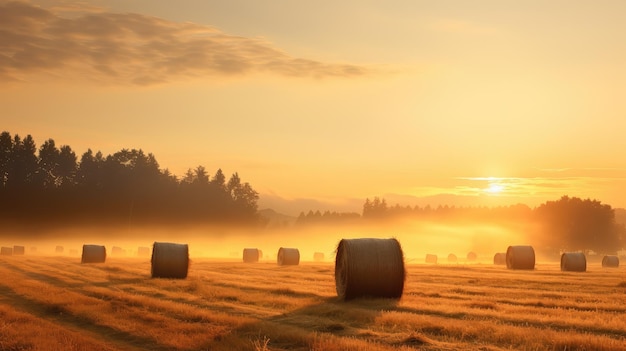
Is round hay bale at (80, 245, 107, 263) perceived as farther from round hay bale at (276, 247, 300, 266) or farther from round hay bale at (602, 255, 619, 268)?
round hay bale at (602, 255, 619, 268)

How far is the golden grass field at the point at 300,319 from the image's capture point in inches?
531

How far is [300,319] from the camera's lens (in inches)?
667

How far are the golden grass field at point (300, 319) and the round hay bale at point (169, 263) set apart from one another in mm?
6211

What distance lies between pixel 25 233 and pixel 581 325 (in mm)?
107823

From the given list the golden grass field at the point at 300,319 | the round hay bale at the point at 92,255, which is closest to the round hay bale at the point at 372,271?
the golden grass field at the point at 300,319

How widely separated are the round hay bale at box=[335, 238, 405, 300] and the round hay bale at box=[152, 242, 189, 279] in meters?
12.9

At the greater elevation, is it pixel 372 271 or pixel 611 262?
pixel 372 271

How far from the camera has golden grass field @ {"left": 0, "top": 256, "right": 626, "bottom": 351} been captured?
44.2 ft

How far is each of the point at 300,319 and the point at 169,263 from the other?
17414 mm

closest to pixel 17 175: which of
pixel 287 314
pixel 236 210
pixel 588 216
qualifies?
pixel 236 210

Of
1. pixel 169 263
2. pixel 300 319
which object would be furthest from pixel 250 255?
pixel 300 319

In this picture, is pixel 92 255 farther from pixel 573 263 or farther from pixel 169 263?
pixel 573 263

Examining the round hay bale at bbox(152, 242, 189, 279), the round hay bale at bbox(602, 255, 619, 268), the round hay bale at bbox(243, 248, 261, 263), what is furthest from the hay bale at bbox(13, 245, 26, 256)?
the round hay bale at bbox(602, 255, 619, 268)

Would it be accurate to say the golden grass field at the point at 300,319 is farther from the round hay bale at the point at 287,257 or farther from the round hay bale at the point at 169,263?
the round hay bale at the point at 287,257
